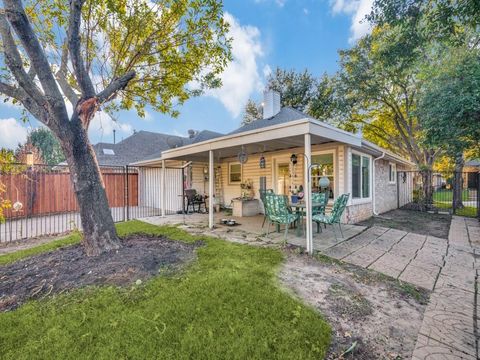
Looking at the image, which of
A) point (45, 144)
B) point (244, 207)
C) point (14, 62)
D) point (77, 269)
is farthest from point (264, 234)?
point (45, 144)

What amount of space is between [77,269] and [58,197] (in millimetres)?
8196

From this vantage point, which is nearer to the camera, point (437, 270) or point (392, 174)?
point (437, 270)

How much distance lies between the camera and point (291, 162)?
7.85 meters

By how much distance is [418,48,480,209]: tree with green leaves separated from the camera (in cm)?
594

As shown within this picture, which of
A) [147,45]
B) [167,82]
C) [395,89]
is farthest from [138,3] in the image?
[395,89]

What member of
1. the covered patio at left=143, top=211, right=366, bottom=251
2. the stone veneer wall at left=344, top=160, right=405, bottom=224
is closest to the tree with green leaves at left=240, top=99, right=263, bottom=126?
the stone veneer wall at left=344, top=160, right=405, bottom=224

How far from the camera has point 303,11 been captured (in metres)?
8.37

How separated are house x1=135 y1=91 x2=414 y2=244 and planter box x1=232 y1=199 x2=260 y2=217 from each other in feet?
1.85

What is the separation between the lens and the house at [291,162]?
212 inches

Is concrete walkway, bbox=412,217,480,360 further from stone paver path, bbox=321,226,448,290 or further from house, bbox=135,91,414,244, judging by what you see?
house, bbox=135,91,414,244

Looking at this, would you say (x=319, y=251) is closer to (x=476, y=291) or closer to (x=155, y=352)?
(x=476, y=291)

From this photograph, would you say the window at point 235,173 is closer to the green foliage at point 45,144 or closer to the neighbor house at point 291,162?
the neighbor house at point 291,162

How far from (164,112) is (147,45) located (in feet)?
5.84

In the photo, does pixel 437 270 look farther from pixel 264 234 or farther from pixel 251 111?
pixel 251 111
